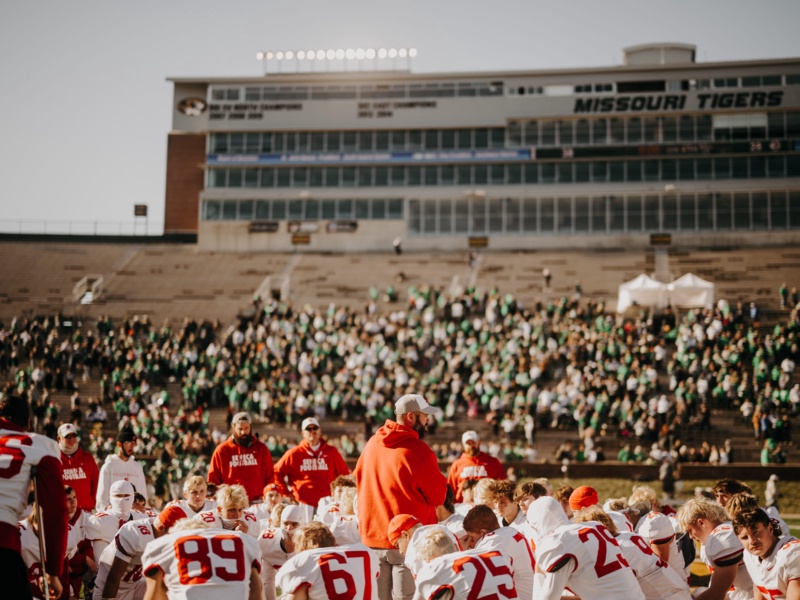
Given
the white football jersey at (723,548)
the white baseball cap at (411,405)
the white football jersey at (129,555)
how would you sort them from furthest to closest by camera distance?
the white football jersey at (129,555) < the white baseball cap at (411,405) < the white football jersey at (723,548)

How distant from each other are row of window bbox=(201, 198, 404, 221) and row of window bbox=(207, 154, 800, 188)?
106cm

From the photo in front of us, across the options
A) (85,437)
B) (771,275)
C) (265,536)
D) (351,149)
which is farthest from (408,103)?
(265,536)

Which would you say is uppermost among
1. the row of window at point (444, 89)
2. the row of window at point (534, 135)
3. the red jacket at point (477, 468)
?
the row of window at point (444, 89)

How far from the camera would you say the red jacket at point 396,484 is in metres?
8.28

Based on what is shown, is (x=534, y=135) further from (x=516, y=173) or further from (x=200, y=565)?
(x=200, y=565)

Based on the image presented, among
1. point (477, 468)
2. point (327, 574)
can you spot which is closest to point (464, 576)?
point (327, 574)

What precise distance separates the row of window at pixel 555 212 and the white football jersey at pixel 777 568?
4395cm

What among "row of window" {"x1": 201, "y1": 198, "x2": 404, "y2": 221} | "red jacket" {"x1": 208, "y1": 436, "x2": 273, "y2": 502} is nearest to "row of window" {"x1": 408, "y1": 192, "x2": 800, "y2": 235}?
"row of window" {"x1": 201, "y1": 198, "x2": 404, "y2": 221}

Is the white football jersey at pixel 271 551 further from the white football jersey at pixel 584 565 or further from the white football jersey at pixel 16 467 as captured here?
the white football jersey at pixel 584 565

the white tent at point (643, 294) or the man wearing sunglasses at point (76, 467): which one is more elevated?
the white tent at point (643, 294)

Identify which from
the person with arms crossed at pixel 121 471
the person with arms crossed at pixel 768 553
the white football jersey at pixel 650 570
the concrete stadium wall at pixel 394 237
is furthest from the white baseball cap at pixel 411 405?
the concrete stadium wall at pixel 394 237

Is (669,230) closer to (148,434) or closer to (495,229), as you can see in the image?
(495,229)

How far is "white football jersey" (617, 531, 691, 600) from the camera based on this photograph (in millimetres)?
7738

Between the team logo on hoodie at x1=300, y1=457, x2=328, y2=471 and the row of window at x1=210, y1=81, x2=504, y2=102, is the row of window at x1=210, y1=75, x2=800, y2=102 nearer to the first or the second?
the row of window at x1=210, y1=81, x2=504, y2=102
